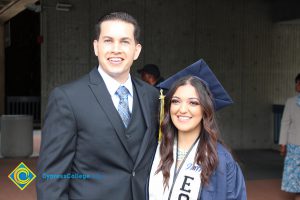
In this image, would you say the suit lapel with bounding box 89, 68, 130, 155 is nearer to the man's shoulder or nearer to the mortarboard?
the man's shoulder

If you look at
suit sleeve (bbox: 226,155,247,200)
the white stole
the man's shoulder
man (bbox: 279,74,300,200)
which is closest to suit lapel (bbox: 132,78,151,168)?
the white stole

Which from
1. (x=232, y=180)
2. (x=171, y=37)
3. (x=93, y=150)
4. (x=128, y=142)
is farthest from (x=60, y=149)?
(x=171, y=37)

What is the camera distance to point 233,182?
6.75 feet

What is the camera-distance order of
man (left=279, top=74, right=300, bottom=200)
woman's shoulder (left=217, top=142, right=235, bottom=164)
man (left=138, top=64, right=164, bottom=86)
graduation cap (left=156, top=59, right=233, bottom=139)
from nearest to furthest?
woman's shoulder (left=217, top=142, right=235, bottom=164)
graduation cap (left=156, top=59, right=233, bottom=139)
man (left=279, top=74, right=300, bottom=200)
man (left=138, top=64, right=164, bottom=86)

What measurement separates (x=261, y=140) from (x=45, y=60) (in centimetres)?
516

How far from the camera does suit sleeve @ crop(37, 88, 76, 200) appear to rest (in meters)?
1.96

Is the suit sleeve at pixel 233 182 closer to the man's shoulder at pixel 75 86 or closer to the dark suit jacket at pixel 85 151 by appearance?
the dark suit jacket at pixel 85 151

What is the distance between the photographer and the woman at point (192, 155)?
2.03 meters

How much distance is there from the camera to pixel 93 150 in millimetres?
1997

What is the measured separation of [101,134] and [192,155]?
0.46 meters

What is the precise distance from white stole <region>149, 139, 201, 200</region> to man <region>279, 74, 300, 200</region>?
359 centimetres

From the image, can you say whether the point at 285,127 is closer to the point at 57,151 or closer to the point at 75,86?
the point at 75,86

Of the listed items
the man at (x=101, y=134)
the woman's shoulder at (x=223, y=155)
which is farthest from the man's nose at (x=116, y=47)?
the woman's shoulder at (x=223, y=155)

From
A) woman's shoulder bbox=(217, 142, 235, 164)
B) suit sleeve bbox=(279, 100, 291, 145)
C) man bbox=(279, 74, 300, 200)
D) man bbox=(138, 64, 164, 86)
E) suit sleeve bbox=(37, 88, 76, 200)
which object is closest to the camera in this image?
suit sleeve bbox=(37, 88, 76, 200)
